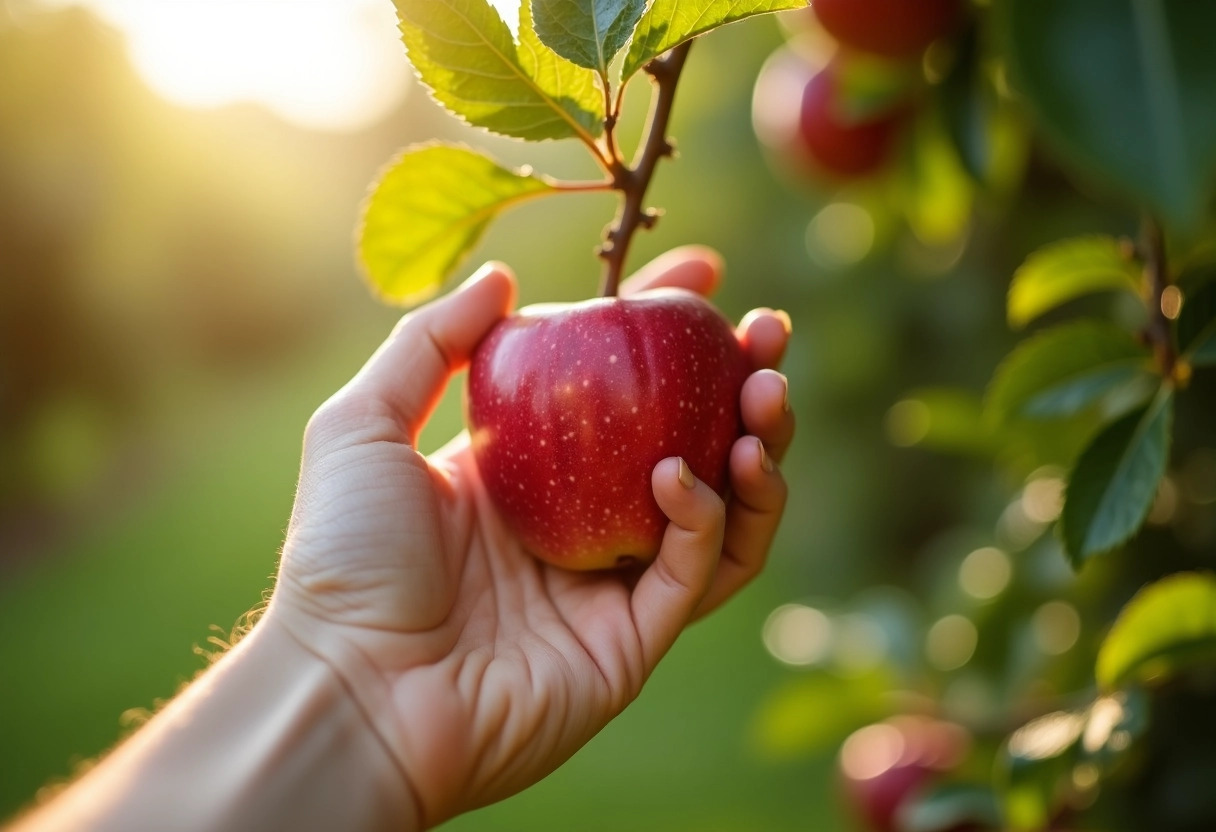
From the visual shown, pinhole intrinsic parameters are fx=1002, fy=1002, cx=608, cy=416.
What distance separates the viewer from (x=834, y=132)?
1458mm

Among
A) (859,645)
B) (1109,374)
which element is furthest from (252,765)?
(859,645)

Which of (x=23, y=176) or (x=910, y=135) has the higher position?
(x=23, y=176)

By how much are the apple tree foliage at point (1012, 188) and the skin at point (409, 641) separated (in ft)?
0.57

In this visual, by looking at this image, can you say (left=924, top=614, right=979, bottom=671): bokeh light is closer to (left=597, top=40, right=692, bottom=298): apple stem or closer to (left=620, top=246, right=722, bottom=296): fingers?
(left=620, top=246, right=722, bottom=296): fingers

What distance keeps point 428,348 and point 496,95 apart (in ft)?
1.09

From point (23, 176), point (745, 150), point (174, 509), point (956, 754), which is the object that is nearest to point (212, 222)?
point (23, 176)

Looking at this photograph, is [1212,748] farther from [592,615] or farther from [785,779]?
[785,779]

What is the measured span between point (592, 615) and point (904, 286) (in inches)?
47.1

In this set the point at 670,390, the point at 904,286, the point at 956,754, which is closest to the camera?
the point at 670,390

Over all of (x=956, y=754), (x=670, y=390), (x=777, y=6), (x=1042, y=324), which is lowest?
(x=956, y=754)

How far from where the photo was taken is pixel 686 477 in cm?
81

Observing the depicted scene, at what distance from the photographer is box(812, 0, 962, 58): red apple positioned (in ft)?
3.84

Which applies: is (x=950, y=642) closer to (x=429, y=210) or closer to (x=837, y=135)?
(x=837, y=135)

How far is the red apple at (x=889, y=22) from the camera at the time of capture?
46.1 inches
